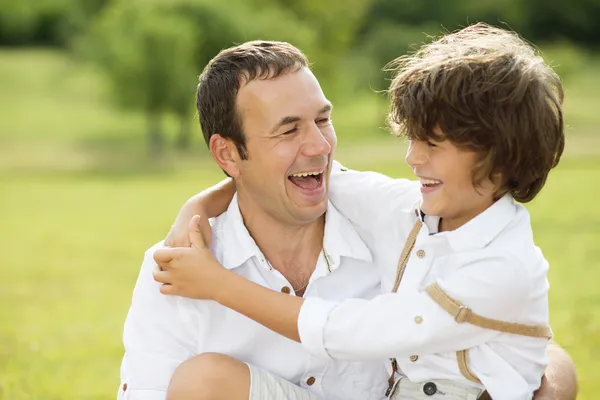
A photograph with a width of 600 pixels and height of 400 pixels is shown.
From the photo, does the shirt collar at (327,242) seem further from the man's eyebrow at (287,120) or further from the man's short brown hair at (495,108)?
the man's short brown hair at (495,108)

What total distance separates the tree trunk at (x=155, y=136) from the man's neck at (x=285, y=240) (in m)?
27.2

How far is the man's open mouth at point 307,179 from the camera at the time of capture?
360 cm

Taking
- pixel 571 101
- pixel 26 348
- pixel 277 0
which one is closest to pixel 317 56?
pixel 277 0

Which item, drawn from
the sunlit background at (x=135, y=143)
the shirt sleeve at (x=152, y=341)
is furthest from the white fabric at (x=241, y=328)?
the sunlit background at (x=135, y=143)

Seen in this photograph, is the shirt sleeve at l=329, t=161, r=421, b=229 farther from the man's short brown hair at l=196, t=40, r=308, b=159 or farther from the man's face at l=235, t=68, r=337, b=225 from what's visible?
the man's short brown hair at l=196, t=40, r=308, b=159

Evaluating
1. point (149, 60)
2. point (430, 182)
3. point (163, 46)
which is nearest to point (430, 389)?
point (430, 182)

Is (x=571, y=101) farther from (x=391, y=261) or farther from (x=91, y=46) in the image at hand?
(x=391, y=261)

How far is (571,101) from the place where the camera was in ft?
130

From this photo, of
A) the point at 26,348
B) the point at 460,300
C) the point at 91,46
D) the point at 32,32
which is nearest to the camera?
the point at 460,300

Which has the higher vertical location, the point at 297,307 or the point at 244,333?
the point at 297,307

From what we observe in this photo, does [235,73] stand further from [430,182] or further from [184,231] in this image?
[430,182]

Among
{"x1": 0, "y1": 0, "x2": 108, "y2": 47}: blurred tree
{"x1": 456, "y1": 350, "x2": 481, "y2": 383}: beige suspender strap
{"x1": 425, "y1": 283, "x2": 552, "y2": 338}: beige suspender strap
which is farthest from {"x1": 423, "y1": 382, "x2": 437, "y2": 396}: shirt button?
{"x1": 0, "y1": 0, "x2": 108, "y2": 47}: blurred tree

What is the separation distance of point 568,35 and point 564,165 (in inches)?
1254

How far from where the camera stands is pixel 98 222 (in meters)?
17.9
